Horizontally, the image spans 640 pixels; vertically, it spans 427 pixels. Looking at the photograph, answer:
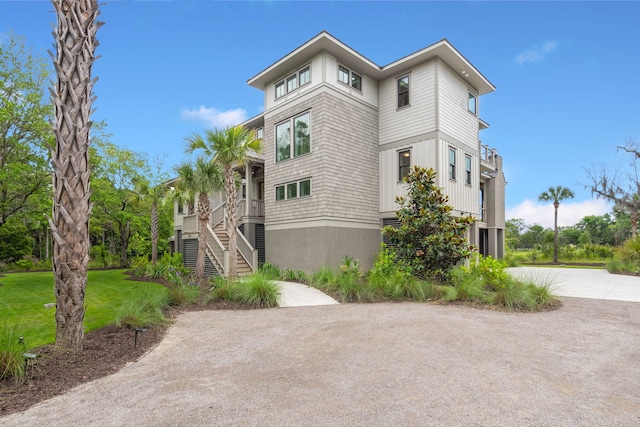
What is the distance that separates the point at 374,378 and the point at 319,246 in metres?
9.80

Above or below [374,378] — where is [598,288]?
below

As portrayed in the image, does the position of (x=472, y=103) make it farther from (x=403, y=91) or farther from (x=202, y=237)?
(x=202, y=237)

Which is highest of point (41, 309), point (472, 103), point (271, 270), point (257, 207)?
point (472, 103)

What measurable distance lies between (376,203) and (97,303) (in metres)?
11.2

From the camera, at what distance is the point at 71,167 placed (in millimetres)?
4688

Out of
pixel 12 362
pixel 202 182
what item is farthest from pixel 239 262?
pixel 12 362

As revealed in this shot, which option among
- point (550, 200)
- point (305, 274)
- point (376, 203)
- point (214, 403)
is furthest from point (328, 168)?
point (550, 200)

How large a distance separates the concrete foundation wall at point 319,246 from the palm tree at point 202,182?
3009 millimetres

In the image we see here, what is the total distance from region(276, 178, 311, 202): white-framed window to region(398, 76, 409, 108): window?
5.51 metres

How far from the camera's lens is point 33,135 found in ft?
50.9

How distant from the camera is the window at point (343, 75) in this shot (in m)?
14.7

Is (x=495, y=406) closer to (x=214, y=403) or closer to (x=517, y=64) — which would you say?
(x=214, y=403)

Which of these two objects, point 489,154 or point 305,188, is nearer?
point 305,188

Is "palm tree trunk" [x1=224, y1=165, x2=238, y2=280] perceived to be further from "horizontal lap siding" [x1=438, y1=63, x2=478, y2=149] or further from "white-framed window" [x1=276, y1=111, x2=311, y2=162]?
"horizontal lap siding" [x1=438, y1=63, x2=478, y2=149]
